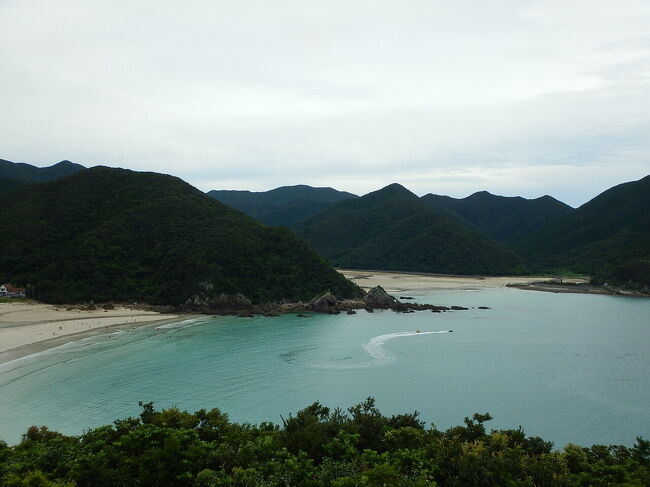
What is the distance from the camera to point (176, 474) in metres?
14.3

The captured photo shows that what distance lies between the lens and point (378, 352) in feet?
152

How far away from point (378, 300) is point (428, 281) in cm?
4967

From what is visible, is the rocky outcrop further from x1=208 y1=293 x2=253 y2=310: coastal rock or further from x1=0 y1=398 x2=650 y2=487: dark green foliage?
x1=0 y1=398 x2=650 y2=487: dark green foliage

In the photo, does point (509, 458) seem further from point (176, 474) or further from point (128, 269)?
point (128, 269)

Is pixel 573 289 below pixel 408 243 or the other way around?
below

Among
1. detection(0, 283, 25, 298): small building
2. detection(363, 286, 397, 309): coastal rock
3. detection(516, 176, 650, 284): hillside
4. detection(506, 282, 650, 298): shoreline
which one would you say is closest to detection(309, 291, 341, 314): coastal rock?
detection(363, 286, 397, 309): coastal rock

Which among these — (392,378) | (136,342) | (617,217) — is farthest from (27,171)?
(617,217)

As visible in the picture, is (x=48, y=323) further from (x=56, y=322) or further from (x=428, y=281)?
(x=428, y=281)

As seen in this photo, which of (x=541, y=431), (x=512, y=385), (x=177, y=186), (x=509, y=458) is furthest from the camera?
(x=177, y=186)

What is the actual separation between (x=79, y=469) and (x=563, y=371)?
4013 centimetres

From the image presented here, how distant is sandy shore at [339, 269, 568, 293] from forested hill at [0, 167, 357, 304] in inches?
1172

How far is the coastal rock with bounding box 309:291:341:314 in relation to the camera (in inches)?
2852

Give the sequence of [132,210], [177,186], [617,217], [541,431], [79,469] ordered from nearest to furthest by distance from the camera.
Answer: [79,469]
[541,431]
[132,210]
[177,186]
[617,217]

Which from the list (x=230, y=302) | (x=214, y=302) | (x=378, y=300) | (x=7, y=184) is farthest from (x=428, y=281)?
(x=7, y=184)
